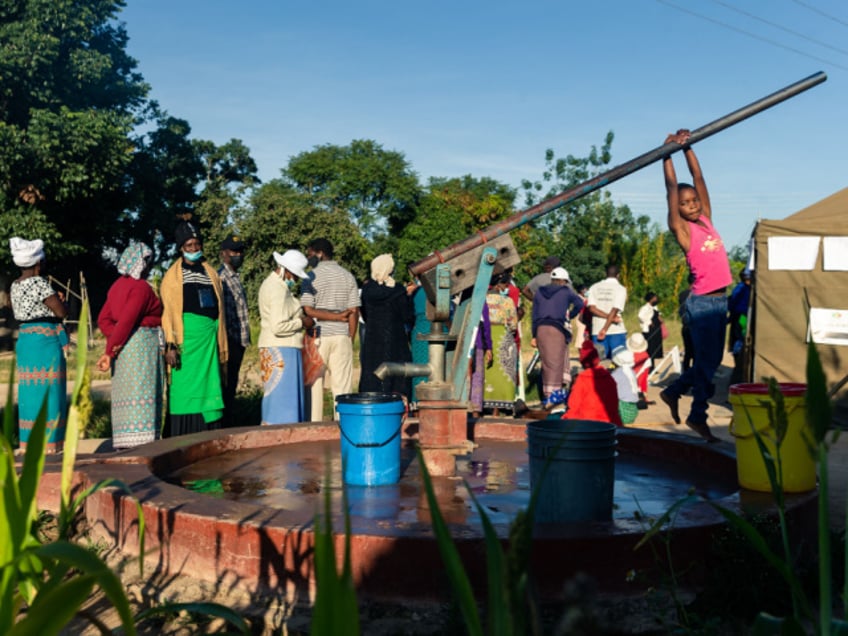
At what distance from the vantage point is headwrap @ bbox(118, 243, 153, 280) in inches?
239

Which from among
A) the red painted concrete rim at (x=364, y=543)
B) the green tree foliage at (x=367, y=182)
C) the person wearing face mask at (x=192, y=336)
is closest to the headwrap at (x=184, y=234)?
the person wearing face mask at (x=192, y=336)

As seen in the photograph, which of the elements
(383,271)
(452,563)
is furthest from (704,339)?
(452,563)

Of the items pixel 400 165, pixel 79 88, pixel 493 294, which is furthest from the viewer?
pixel 400 165

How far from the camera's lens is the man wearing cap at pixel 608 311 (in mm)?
11227

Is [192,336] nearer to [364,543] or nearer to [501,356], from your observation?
[364,543]

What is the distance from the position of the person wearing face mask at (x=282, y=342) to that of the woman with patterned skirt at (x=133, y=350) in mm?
1076

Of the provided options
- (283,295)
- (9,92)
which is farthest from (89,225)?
(283,295)

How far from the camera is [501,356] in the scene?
9.95 m

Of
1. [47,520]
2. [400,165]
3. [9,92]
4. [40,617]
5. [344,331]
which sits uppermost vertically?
[400,165]

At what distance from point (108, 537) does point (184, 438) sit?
159cm

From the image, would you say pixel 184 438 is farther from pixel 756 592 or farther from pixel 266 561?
pixel 756 592

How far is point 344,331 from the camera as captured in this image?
7.98 meters

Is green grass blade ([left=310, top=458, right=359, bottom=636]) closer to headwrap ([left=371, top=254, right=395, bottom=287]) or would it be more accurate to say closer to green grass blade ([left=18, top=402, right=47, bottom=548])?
green grass blade ([left=18, top=402, right=47, bottom=548])

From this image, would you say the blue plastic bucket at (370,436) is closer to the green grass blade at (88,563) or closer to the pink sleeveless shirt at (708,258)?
the pink sleeveless shirt at (708,258)
